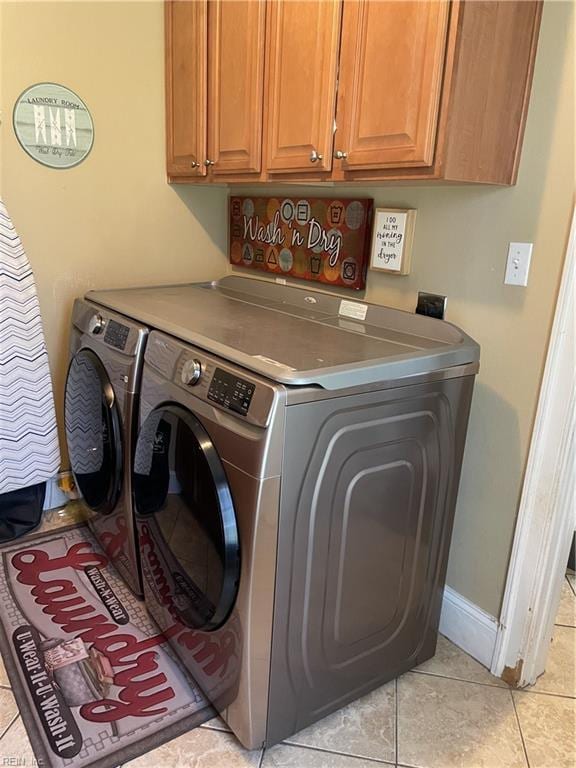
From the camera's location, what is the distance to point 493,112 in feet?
4.55

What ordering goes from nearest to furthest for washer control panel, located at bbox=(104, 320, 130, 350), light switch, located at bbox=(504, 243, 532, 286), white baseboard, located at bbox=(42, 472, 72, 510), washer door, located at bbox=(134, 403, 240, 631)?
washer door, located at bbox=(134, 403, 240, 631) < light switch, located at bbox=(504, 243, 532, 286) < washer control panel, located at bbox=(104, 320, 130, 350) < white baseboard, located at bbox=(42, 472, 72, 510)

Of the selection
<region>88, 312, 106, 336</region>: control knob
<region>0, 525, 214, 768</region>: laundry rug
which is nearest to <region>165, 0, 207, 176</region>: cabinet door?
<region>88, 312, 106, 336</region>: control knob

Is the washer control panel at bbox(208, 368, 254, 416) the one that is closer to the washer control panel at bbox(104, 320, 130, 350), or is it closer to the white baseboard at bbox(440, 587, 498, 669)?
the washer control panel at bbox(104, 320, 130, 350)

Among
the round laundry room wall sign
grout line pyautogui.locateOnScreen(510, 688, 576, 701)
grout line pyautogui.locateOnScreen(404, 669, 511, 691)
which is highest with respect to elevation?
the round laundry room wall sign

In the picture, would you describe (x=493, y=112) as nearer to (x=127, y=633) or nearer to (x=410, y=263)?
(x=410, y=263)

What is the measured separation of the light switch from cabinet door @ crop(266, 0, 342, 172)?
56cm

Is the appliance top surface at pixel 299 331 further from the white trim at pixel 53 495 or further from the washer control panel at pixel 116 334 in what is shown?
the white trim at pixel 53 495

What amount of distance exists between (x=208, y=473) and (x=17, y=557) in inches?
49.6

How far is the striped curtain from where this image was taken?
2.04m

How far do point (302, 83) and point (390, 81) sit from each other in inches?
13.8

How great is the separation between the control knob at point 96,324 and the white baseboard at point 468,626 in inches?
56.8

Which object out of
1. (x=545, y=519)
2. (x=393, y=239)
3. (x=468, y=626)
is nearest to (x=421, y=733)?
(x=468, y=626)

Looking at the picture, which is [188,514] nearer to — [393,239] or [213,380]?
[213,380]

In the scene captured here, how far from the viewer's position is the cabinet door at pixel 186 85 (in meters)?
2.07
